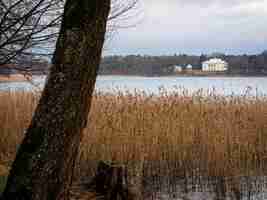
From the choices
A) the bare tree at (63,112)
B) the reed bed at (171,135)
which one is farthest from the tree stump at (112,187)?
the reed bed at (171,135)

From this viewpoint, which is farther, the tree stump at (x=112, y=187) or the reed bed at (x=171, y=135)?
the reed bed at (x=171, y=135)

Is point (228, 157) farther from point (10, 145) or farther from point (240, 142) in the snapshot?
point (10, 145)

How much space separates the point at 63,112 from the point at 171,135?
510 centimetres

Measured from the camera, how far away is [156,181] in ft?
23.9

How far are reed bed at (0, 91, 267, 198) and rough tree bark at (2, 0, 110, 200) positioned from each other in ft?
13.1

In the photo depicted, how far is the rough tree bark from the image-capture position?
118 inches

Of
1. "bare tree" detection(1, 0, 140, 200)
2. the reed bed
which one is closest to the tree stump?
"bare tree" detection(1, 0, 140, 200)

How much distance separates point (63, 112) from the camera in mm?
3057

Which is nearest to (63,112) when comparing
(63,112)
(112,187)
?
(63,112)

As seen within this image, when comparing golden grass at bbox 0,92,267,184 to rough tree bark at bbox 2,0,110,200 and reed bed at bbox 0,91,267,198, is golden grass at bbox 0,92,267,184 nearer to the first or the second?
reed bed at bbox 0,91,267,198

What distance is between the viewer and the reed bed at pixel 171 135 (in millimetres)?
7461

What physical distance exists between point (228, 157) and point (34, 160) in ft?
16.8

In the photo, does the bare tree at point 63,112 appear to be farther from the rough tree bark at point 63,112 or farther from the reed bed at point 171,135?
the reed bed at point 171,135

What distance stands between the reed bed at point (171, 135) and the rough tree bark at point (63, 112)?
4.00 metres
